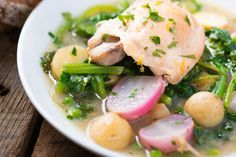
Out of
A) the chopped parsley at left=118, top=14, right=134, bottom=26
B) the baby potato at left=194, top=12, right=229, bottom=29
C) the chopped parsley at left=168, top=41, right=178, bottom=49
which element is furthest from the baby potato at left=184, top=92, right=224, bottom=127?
the baby potato at left=194, top=12, right=229, bottom=29

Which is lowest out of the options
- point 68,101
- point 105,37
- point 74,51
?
point 68,101

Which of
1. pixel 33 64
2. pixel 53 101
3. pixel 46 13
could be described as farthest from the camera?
pixel 46 13

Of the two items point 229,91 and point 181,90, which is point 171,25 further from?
point 229,91

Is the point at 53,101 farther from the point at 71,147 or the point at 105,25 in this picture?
the point at 105,25

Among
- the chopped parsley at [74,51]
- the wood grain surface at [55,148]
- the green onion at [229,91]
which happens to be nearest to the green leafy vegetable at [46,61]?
the chopped parsley at [74,51]

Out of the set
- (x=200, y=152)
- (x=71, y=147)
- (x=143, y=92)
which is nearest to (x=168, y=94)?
(x=143, y=92)

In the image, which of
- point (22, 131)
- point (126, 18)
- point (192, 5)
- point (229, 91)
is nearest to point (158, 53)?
point (126, 18)
